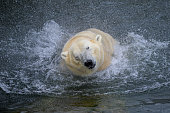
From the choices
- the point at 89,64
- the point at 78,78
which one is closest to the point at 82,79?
the point at 78,78

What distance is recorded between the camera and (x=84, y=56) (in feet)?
12.3

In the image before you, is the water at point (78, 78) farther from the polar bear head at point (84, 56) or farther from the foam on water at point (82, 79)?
the polar bear head at point (84, 56)

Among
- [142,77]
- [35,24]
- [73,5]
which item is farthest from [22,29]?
[142,77]

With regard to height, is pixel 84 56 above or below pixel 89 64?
above

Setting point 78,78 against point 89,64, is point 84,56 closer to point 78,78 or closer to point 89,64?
point 89,64

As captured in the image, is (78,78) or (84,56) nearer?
(84,56)

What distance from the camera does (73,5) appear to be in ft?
24.1

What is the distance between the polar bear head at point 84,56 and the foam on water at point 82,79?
0.30 m

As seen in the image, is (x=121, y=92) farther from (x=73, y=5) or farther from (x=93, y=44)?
(x=73, y=5)

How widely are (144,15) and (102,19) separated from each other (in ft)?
3.26

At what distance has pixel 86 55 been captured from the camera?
3.76 m

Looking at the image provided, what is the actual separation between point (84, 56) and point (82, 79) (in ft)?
2.16

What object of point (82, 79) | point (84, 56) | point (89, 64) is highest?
point (84, 56)

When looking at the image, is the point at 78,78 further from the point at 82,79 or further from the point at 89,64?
the point at 89,64
